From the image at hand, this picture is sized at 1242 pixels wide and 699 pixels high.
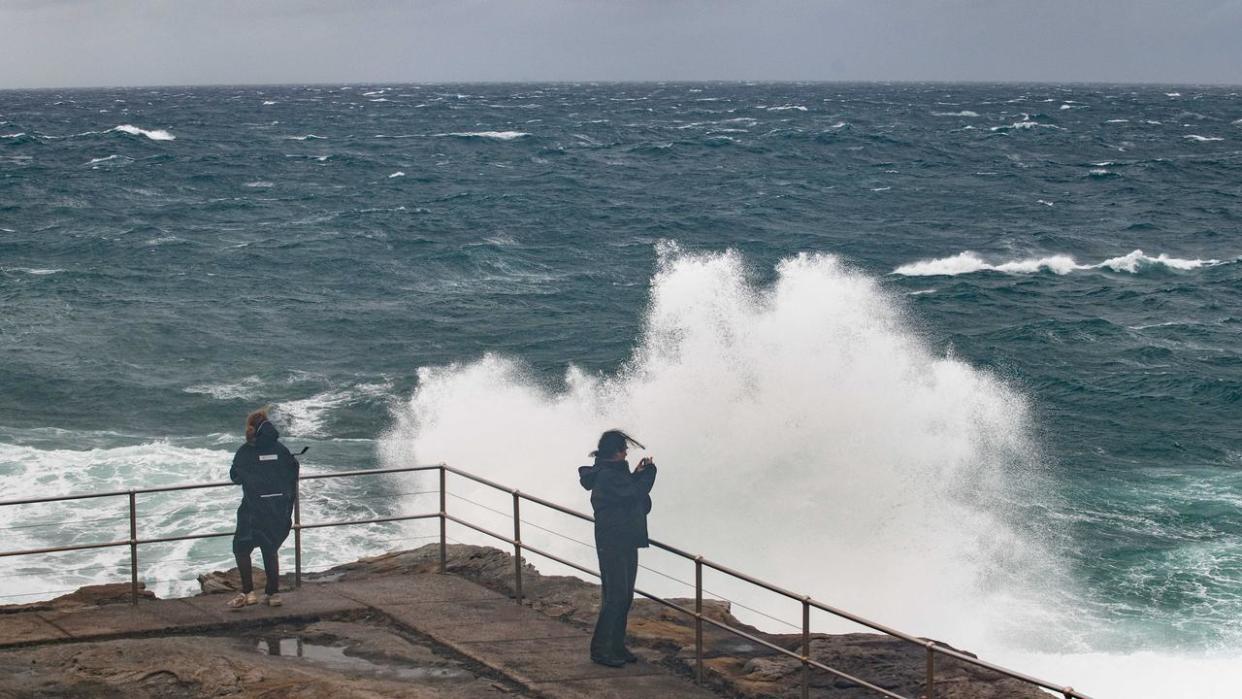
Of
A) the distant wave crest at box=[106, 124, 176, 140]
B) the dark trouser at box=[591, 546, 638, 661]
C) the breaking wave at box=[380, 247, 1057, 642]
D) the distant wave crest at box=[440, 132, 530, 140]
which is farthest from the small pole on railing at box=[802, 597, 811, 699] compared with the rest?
the distant wave crest at box=[106, 124, 176, 140]

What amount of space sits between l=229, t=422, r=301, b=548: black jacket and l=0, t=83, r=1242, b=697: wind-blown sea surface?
3.23 metres

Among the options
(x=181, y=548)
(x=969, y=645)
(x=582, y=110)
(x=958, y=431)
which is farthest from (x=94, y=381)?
(x=582, y=110)

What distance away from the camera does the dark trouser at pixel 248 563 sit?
336 inches

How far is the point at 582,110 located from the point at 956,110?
99.0ft

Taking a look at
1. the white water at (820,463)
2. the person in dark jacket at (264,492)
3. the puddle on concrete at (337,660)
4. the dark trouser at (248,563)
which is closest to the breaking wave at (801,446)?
the white water at (820,463)

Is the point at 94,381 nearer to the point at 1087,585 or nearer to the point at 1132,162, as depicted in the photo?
the point at 1087,585

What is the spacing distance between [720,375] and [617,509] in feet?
54.7

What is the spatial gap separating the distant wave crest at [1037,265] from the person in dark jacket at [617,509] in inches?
1155

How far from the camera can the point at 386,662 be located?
26.2ft

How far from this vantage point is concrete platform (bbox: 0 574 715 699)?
7.82 metres

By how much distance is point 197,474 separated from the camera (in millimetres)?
18844

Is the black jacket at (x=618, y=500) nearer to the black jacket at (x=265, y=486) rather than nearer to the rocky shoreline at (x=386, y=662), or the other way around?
the rocky shoreline at (x=386, y=662)

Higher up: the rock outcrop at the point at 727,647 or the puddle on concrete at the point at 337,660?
the puddle on concrete at the point at 337,660

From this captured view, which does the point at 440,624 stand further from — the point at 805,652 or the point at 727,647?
the point at 805,652
